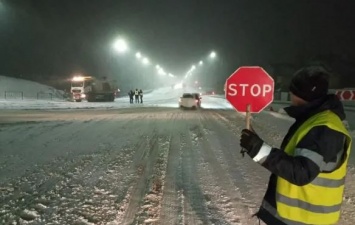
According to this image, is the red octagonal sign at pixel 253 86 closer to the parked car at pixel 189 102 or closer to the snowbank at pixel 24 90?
the parked car at pixel 189 102

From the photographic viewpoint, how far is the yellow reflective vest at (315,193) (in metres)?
2.38

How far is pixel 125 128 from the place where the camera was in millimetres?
14867

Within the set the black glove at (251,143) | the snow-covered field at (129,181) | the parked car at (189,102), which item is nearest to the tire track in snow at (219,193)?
the snow-covered field at (129,181)

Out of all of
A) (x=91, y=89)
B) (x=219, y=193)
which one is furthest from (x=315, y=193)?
(x=91, y=89)

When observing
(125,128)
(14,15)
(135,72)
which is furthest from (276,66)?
(125,128)

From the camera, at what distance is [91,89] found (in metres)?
43.4

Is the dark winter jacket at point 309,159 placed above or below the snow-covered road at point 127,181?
above

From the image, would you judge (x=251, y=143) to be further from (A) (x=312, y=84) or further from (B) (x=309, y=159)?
(A) (x=312, y=84)

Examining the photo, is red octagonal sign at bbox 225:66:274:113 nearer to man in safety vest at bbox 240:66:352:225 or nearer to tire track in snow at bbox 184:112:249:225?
tire track in snow at bbox 184:112:249:225

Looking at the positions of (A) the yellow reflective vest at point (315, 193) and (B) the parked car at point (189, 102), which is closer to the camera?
(A) the yellow reflective vest at point (315, 193)

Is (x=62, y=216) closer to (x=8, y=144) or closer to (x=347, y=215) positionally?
(x=347, y=215)

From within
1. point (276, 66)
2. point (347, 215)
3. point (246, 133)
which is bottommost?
point (347, 215)

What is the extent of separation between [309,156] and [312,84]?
0.52 meters

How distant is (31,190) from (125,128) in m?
8.65
